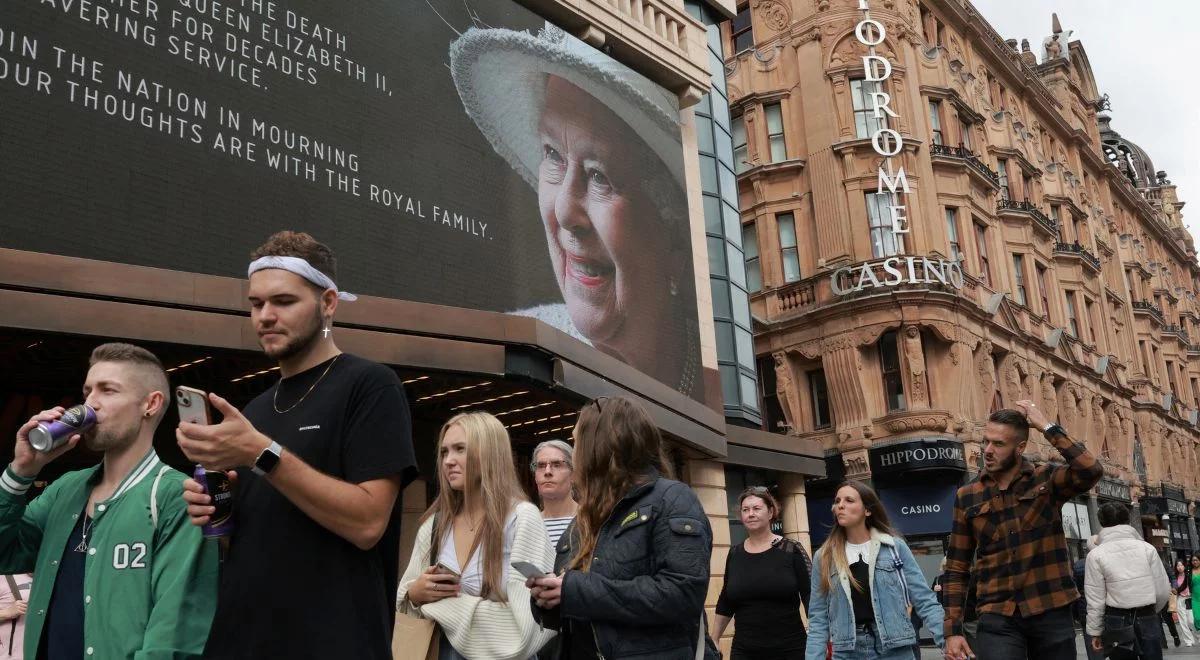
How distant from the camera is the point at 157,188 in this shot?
1124 cm

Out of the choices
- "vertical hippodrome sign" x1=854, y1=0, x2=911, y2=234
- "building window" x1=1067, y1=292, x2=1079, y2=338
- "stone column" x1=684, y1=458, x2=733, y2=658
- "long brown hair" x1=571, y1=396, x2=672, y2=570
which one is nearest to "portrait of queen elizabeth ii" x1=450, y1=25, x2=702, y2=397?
"stone column" x1=684, y1=458, x2=733, y2=658

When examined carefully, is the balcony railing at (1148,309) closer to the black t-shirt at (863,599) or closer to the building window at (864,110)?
the building window at (864,110)

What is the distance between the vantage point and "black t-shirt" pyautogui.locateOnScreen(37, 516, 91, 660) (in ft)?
11.5

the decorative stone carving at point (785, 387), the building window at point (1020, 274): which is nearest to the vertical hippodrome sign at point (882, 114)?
the decorative stone carving at point (785, 387)

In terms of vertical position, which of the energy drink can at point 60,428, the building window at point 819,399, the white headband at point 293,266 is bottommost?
the energy drink can at point 60,428

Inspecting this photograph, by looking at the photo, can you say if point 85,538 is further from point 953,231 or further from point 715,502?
point 953,231

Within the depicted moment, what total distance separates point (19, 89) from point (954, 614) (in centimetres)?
946

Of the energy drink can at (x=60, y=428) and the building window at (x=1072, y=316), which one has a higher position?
the building window at (x=1072, y=316)

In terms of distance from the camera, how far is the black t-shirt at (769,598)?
755 centimetres

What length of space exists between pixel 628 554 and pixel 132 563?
1.68 m

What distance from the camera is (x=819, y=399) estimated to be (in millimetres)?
30672

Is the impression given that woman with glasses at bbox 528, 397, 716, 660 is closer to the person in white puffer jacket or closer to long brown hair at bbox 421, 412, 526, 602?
long brown hair at bbox 421, 412, 526, 602

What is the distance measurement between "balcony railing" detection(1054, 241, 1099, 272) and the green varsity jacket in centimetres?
3930

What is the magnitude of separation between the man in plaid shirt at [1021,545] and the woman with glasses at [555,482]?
2.51 meters
